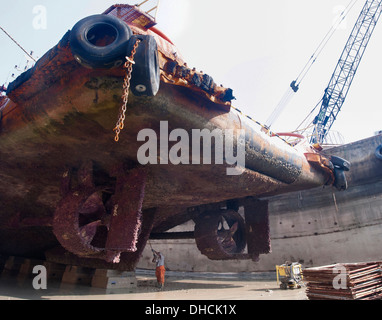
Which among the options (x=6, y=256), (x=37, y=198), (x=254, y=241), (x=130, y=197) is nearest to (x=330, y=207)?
(x=254, y=241)

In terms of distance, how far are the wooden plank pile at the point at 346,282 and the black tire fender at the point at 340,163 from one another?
3.08m

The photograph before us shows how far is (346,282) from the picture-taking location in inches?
154

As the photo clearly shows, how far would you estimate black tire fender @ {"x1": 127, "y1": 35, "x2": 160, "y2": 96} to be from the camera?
2.69m

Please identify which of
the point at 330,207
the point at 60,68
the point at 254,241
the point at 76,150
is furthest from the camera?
the point at 330,207

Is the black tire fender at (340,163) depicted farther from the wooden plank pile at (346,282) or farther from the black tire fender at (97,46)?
the black tire fender at (97,46)

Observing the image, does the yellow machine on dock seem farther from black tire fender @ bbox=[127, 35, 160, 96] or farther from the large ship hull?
black tire fender @ bbox=[127, 35, 160, 96]

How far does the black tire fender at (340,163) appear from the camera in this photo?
7023 millimetres

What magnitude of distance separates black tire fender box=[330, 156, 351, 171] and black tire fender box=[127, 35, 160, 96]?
630 cm

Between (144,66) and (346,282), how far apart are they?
4320mm

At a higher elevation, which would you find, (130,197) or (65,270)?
(130,197)

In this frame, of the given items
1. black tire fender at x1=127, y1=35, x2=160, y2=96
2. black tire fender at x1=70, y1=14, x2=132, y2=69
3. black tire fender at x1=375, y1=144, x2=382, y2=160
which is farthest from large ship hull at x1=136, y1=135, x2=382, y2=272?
black tire fender at x1=70, y1=14, x2=132, y2=69

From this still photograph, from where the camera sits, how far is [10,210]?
583 centimetres

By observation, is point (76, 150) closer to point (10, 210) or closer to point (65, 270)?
point (10, 210)

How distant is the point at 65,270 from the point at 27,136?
5.18m
